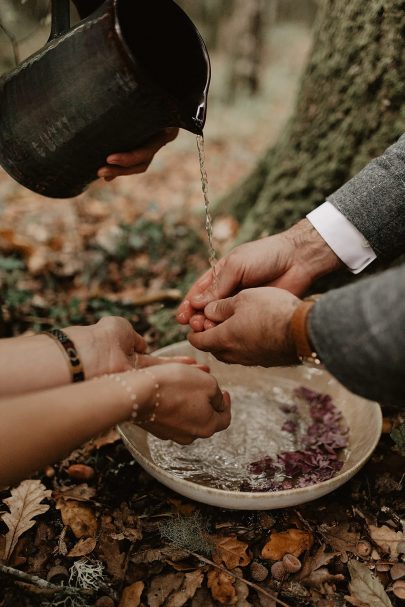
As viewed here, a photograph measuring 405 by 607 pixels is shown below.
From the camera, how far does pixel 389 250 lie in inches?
81.4

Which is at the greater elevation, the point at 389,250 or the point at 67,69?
the point at 67,69

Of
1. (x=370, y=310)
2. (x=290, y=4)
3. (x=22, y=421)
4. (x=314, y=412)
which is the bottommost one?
(x=314, y=412)

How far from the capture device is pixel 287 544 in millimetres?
1707

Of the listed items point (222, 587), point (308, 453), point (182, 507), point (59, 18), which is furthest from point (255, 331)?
point (59, 18)

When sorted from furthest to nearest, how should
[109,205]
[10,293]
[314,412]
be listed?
1. [109,205]
2. [10,293]
3. [314,412]

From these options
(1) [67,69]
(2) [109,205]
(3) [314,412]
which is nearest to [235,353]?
(3) [314,412]

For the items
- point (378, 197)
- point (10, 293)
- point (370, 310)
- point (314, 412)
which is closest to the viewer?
point (370, 310)

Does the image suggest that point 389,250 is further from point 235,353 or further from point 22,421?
point 22,421

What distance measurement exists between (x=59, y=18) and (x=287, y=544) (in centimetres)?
201

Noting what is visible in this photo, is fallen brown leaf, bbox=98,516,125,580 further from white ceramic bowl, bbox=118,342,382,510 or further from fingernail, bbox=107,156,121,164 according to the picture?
fingernail, bbox=107,156,121,164

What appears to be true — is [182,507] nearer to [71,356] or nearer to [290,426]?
[290,426]

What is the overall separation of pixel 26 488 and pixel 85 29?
161 cm

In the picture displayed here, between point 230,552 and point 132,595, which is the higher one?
point 132,595

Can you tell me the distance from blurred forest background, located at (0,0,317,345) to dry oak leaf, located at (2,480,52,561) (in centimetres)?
102
